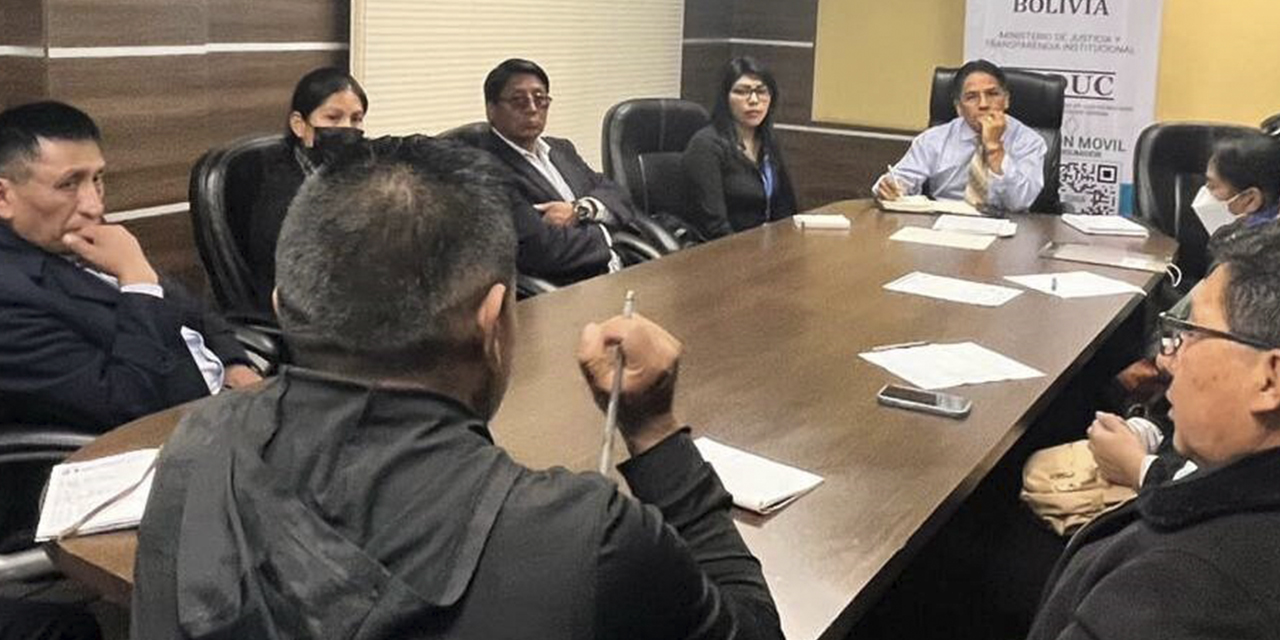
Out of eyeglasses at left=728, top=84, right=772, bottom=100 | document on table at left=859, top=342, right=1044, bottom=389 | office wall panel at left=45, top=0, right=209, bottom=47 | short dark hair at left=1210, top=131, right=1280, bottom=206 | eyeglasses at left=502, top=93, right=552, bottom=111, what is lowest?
document on table at left=859, top=342, right=1044, bottom=389

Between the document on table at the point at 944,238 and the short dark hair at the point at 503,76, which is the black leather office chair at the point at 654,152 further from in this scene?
the document on table at the point at 944,238

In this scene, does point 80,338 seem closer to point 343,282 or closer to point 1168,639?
point 343,282

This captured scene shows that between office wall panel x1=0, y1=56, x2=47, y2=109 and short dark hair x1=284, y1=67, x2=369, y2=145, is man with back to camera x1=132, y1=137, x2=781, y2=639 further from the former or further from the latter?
office wall panel x1=0, y1=56, x2=47, y2=109

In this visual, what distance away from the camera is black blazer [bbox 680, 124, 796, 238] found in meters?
4.82

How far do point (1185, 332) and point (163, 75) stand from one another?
10.7 ft

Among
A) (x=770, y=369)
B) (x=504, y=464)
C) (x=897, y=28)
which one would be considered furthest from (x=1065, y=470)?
(x=897, y=28)

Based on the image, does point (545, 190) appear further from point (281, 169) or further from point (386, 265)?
point (386, 265)

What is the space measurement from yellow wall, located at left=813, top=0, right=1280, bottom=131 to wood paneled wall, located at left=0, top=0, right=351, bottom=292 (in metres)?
2.80

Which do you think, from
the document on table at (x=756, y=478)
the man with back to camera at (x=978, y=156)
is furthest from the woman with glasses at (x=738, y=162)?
the document on table at (x=756, y=478)

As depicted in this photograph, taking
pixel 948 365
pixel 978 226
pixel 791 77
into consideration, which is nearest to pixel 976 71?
pixel 978 226

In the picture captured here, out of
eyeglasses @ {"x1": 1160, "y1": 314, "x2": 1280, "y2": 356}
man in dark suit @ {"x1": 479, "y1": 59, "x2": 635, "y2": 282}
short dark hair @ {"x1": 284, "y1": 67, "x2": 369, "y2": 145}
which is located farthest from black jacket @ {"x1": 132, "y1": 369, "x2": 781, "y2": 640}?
man in dark suit @ {"x1": 479, "y1": 59, "x2": 635, "y2": 282}

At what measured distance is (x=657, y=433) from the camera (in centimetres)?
140

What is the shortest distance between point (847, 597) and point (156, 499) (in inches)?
31.5

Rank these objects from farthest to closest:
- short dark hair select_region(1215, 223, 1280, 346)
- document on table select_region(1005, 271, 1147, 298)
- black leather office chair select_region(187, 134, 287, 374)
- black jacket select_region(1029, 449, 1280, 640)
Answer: document on table select_region(1005, 271, 1147, 298)
black leather office chair select_region(187, 134, 287, 374)
short dark hair select_region(1215, 223, 1280, 346)
black jacket select_region(1029, 449, 1280, 640)
